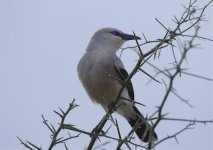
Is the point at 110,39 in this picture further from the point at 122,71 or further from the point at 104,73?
the point at 104,73

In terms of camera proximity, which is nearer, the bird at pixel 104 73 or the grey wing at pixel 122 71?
the bird at pixel 104 73

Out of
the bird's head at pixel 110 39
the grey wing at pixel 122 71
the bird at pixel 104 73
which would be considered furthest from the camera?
the bird's head at pixel 110 39

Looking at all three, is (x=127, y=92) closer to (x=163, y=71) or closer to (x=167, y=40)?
(x=167, y=40)

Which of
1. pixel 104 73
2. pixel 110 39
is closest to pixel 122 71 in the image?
pixel 104 73

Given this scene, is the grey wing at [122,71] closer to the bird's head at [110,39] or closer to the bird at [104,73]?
the bird at [104,73]

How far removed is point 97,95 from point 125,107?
2.27 ft

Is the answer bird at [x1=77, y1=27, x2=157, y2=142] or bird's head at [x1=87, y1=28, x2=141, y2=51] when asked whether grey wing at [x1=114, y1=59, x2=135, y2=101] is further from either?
bird's head at [x1=87, y1=28, x2=141, y2=51]

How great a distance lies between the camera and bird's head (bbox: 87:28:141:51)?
5539mm

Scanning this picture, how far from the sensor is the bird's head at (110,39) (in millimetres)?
5539

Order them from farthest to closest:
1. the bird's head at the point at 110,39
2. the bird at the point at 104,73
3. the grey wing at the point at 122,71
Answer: the bird's head at the point at 110,39 < the grey wing at the point at 122,71 < the bird at the point at 104,73

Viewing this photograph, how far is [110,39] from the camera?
18.6 ft

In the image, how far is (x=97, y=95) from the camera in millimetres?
4770

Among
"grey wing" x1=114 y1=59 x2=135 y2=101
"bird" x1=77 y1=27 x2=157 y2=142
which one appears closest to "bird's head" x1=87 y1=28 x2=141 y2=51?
"bird" x1=77 y1=27 x2=157 y2=142

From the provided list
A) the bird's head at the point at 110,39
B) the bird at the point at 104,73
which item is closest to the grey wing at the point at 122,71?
the bird at the point at 104,73
